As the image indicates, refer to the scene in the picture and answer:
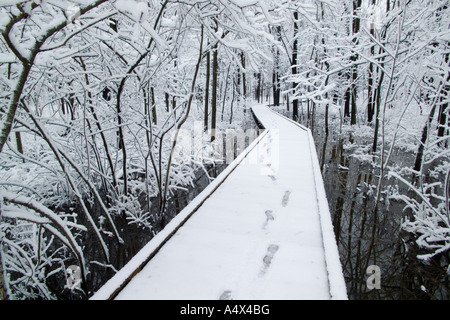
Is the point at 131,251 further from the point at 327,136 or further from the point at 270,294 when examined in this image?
the point at 327,136

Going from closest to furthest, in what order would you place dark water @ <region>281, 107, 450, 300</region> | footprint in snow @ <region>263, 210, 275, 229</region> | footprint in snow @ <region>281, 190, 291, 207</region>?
footprint in snow @ <region>263, 210, 275, 229</region> < dark water @ <region>281, 107, 450, 300</region> < footprint in snow @ <region>281, 190, 291, 207</region>

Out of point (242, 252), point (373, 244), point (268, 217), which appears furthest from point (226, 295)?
point (373, 244)

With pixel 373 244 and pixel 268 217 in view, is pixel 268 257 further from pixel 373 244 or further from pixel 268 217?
pixel 373 244

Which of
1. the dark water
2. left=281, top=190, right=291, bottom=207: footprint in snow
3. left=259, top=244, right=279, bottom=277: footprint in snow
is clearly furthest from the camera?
left=281, top=190, right=291, bottom=207: footprint in snow

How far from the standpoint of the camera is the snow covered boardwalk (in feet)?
7.30

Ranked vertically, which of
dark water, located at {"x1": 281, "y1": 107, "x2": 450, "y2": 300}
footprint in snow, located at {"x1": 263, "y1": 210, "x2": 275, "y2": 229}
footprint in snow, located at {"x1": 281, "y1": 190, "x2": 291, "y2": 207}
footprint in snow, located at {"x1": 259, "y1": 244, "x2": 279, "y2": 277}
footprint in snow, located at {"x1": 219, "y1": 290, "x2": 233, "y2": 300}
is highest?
footprint in snow, located at {"x1": 281, "y1": 190, "x2": 291, "y2": 207}

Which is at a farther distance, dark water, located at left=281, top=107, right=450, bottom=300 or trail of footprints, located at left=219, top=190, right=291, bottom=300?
dark water, located at left=281, top=107, right=450, bottom=300

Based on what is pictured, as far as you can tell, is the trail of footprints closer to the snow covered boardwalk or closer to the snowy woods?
the snow covered boardwalk

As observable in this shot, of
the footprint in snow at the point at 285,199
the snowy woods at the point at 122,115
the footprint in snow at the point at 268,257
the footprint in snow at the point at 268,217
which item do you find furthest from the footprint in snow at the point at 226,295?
the footprint in snow at the point at 285,199

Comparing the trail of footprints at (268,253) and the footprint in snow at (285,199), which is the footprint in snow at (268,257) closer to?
the trail of footprints at (268,253)

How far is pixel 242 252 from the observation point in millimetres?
2787

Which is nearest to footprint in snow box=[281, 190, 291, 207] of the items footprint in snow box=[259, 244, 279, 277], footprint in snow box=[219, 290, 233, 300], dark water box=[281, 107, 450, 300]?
footprint in snow box=[259, 244, 279, 277]
